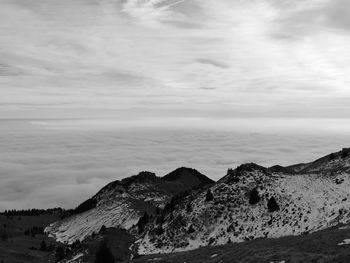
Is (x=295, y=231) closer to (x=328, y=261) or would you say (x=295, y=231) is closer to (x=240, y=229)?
(x=240, y=229)

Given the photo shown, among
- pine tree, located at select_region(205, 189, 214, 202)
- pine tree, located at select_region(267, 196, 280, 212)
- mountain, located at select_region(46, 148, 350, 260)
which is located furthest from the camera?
pine tree, located at select_region(205, 189, 214, 202)

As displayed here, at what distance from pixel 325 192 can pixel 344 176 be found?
34.3ft

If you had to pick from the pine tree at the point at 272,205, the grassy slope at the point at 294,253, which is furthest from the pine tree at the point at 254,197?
the grassy slope at the point at 294,253

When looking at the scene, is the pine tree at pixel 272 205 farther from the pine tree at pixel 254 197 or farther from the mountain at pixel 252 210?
the pine tree at pixel 254 197

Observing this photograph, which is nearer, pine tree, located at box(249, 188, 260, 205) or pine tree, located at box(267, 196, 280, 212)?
pine tree, located at box(267, 196, 280, 212)

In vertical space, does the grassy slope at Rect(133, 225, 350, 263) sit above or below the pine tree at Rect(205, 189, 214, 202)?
above

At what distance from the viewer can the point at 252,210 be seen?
333 ft

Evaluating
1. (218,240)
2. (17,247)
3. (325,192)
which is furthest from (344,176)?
(17,247)

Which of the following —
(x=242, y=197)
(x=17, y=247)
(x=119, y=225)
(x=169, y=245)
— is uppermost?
(x=242, y=197)

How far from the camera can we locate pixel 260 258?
154ft

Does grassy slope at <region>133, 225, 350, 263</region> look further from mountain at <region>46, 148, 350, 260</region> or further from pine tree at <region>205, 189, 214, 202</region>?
pine tree at <region>205, 189, 214, 202</region>

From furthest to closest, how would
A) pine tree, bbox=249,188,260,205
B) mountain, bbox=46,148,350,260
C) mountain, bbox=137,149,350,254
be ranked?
pine tree, bbox=249,188,260,205 < mountain, bbox=137,149,350,254 < mountain, bbox=46,148,350,260

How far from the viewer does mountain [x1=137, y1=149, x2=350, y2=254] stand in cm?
9119

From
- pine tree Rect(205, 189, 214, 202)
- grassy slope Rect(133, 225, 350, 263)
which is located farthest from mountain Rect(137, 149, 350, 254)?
grassy slope Rect(133, 225, 350, 263)
